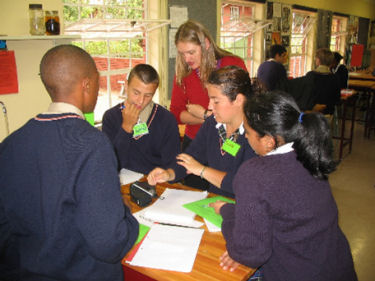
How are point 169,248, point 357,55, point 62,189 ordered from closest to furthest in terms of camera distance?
1. point 62,189
2. point 169,248
3. point 357,55

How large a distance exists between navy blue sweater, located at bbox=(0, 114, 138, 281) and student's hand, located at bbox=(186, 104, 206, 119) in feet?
4.05

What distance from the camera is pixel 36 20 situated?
6.64 feet

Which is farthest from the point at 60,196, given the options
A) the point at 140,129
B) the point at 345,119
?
the point at 345,119

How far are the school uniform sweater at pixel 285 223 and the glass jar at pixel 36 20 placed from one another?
1.69m

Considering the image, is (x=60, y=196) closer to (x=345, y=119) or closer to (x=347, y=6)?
(x=345, y=119)

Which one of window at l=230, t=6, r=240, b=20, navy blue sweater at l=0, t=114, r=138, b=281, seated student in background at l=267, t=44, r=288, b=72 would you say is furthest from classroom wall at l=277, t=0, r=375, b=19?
navy blue sweater at l=0, t=114, r=138, b=281

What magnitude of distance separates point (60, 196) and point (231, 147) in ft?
3.09

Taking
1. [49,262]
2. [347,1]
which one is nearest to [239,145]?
[49,262]

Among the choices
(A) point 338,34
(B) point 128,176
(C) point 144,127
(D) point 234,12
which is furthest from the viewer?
(A) point 338,34

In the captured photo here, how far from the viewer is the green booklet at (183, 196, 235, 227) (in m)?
1.32

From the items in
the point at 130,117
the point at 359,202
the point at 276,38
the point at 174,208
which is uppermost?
the point at 276,38

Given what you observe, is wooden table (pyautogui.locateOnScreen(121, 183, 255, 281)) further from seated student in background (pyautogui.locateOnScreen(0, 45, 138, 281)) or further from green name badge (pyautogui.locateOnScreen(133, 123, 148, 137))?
green name badge (pyautogui.locateOnScreen(133, 123, 148, 137))

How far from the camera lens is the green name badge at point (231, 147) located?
1.56m

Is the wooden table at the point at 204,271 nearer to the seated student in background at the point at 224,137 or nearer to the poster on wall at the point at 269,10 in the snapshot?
the seated student in background at the point at 224,137
